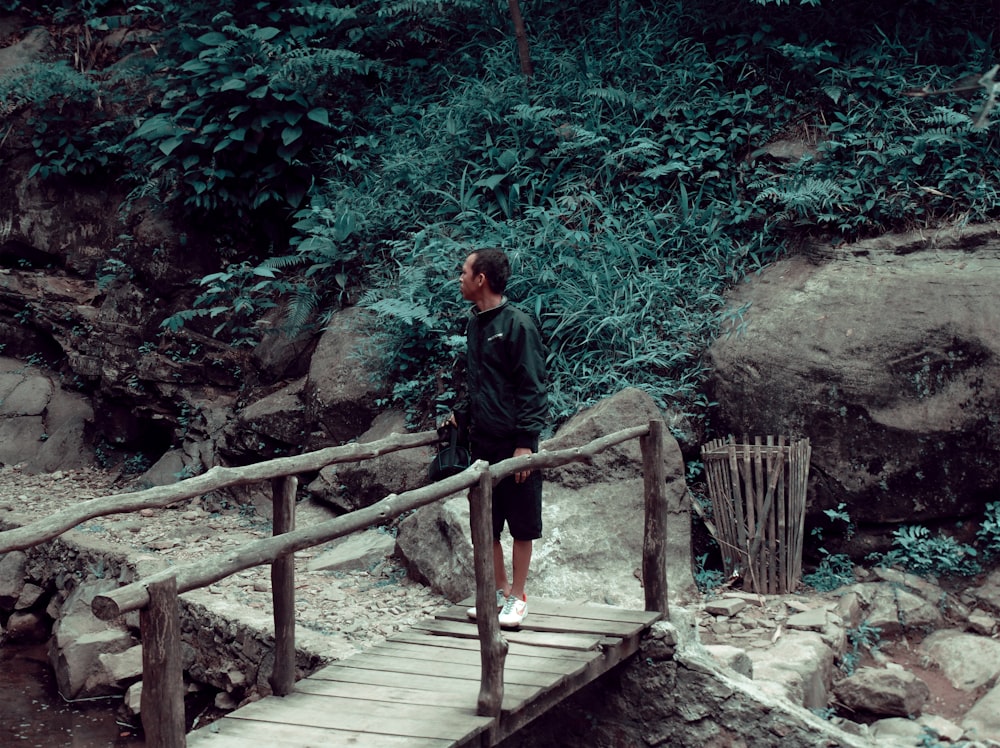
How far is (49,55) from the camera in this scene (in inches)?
464

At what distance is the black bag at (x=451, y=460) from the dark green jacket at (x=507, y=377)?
0.47ft

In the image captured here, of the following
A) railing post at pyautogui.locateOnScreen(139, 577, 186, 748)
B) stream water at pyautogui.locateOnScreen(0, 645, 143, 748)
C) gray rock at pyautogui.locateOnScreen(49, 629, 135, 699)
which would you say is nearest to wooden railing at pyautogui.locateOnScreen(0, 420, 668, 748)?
railing post at pyautogui.locateOnScreen(139, 577, 186, 748)

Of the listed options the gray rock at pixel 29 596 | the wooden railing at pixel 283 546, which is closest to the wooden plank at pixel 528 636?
the wooden railing at pixel 283 546

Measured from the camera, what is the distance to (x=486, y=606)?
3689 millimetres

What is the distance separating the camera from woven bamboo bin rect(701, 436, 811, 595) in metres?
6.13

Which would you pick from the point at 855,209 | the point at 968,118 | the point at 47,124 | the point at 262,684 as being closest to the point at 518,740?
the point at 262,684

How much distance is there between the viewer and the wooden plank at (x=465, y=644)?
4.32 metres

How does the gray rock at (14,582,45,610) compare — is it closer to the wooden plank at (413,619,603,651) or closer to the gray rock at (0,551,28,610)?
the gray rock at (0,551,28,610)

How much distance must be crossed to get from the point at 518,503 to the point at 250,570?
3401mm

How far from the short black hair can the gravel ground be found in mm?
2308

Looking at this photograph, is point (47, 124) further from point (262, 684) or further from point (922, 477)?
point (922, 477)

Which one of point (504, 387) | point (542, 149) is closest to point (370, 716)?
point (504, 387)

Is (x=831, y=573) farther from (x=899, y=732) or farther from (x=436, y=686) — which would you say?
(x=436, y=686)

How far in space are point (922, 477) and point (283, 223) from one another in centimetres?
654
